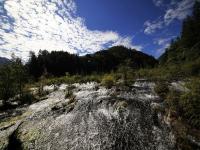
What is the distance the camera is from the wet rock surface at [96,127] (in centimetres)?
1420

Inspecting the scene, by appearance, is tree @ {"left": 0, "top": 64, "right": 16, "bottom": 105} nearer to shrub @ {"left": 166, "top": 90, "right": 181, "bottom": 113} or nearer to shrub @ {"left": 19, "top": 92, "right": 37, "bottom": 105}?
shrub @ {"left": 19, "top": 92, "right": 37, "bottom": 105}

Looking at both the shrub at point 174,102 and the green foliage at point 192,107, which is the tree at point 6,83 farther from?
the green foliage at point 192,107

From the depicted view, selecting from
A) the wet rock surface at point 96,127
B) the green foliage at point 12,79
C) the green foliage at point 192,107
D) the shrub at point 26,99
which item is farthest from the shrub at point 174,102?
the green foliage at point 12,79

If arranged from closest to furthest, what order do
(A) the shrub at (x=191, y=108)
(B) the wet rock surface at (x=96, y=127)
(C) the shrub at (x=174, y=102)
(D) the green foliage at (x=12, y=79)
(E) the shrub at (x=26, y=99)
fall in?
(B) the wet rock surface at (x=96, y=127), (A) the shrub at (x=191, y=108), (C) the shrub at (x=174, y=102), (E) the shrub at (x=26, y=99), (D) the green foliage at (x=12, y=79)

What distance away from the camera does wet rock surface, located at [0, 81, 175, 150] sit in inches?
559

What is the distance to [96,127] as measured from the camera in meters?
→ 16.1

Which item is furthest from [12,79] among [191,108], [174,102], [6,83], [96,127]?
[191,108]

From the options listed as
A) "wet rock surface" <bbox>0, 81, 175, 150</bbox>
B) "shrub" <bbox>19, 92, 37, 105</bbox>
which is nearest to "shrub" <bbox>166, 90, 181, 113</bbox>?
"wet rock surface" <bbox>0, 81, 175, 150</bbox>

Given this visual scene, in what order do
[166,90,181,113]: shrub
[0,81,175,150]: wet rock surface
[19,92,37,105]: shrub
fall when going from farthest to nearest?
[19,92,37,105]: shrub → [166,90,181,113]: shrub → [0,81,175,150]: wet rock surface

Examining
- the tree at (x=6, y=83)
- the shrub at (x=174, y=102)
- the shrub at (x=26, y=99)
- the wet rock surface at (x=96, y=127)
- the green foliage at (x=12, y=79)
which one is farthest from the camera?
the green foliage at (x=12, y=79)

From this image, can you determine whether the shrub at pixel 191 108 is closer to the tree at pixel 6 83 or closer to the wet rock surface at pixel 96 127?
the wet rock surface at pixel 96 127

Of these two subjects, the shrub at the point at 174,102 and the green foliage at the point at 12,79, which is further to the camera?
the green foliage at the point at 12,79

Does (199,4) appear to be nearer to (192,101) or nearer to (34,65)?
(34,65)

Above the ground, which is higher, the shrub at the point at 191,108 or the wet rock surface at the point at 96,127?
the shrub at the point at 191,108
